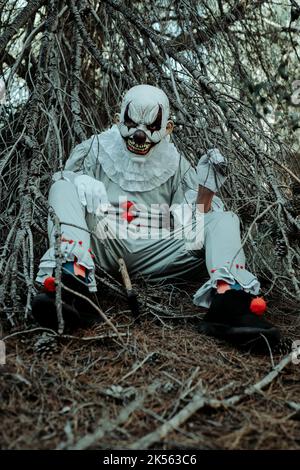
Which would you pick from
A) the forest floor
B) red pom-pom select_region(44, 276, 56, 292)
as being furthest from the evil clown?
the forest floor

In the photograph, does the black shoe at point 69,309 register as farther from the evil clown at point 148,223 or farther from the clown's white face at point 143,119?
the clown's white face at point 143,119

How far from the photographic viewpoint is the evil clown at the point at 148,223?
2590 millimetres

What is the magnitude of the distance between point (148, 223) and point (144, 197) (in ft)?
0.40

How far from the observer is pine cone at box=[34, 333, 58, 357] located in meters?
2.36

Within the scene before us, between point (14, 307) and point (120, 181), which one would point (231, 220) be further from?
point (14, 307)

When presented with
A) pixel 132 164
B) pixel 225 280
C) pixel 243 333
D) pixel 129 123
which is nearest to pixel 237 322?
pixel 243 333

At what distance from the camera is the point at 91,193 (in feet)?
9.20

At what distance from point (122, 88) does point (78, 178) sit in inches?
44.6

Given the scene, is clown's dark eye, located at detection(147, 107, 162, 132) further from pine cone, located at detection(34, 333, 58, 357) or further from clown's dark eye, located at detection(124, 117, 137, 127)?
pine cone, located at detection(34, 333, 58, 357)

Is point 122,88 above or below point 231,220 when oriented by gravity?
above

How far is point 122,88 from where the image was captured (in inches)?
150
